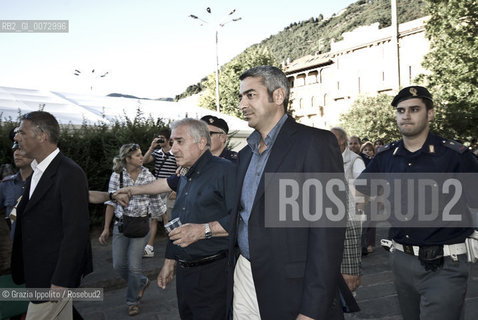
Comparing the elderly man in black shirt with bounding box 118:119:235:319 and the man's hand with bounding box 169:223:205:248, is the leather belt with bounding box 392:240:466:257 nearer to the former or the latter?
the elderly man in black shirt with bounding box 118:119:235:319

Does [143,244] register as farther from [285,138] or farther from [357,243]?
[285,138]

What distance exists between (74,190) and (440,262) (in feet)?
8.72

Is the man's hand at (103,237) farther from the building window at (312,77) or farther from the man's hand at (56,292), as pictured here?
the building window at (312,77)

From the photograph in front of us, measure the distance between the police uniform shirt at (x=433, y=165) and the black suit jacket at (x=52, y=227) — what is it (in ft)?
7.87

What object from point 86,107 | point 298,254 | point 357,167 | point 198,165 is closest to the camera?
point 298,254

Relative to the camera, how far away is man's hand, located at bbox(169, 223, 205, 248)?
2.90m

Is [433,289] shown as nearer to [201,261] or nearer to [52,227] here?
[201,261]

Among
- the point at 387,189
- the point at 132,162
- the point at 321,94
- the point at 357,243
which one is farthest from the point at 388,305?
the point at 321,94

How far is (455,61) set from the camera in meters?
20.4

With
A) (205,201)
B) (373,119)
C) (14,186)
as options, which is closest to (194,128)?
(205,201)

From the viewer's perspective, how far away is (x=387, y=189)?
3482 millimetres

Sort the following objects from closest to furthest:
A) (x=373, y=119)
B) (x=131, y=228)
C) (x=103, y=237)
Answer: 1. (x=131, y=228)
2. (x=103, y=237)
3. (x=373, y=119)

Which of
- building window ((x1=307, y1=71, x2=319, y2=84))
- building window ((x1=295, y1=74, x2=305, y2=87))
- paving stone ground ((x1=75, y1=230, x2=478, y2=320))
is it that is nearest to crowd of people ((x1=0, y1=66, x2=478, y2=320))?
paving stone ground ((x1=75, y1=230, x2=478, y2=320))

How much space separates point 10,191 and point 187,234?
2.91 m
